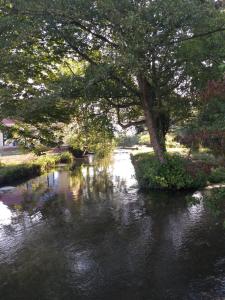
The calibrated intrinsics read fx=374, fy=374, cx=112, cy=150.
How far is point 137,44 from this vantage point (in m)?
16.5

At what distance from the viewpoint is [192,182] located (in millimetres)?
21547

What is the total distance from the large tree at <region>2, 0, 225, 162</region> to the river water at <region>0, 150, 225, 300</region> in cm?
566

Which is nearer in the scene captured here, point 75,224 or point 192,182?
point 75,224

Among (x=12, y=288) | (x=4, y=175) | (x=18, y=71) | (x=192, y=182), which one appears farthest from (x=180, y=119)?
(x=12, y=288)

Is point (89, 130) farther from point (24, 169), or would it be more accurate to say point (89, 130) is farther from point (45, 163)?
point (45, 163)

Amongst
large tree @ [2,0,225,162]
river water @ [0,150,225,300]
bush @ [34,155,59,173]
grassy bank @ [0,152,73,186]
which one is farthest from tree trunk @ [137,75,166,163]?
bush @ [34,155,59,173]

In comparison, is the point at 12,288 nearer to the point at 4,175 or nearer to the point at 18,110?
the point at 18,110

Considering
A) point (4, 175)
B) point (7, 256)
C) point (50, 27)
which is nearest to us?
point (7, 256)

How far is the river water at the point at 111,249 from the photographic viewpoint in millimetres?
9875

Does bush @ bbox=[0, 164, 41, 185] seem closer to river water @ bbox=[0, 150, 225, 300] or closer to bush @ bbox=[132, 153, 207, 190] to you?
river water @ bbox=[0, 150, 225, 300]

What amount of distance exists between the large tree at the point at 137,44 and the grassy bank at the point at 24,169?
9.57 metres

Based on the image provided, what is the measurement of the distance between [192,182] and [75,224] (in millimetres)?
8190

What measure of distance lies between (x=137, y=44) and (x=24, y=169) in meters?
→ 18.8

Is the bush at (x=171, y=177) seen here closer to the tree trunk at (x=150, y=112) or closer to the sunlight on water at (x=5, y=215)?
the tree trunk at (x=150, y=112)
